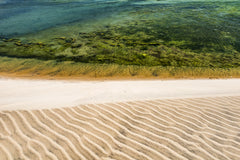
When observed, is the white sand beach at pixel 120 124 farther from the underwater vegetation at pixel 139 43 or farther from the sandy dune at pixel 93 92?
the underwater vegetation at pixel 139 43

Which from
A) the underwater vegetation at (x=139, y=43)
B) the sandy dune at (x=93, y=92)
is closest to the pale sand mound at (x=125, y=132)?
the sandy dune at (x=93, y=92)

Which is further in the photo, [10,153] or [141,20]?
[141,20]

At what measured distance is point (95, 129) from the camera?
329 centimetres

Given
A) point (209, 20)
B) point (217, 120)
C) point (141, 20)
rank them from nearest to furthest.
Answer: point (217, 120), point (209, 20), point (141, 20)

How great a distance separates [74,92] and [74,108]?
1.13 meters

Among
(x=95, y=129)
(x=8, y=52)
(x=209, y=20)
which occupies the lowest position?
(x=95, y=129)

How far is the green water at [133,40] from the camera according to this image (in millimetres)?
8250

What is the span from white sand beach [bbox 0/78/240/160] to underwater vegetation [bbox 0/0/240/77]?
3181mm

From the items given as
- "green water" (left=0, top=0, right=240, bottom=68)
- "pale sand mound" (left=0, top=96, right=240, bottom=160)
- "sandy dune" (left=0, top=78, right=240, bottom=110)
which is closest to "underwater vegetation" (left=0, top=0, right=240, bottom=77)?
"green water" (left=0, top=0, right=240, bottom=68)

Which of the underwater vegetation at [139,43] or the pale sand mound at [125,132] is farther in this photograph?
the underwater vegetation at [139,43]

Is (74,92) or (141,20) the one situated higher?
(141,20)

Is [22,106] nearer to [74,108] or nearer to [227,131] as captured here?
[74,108]

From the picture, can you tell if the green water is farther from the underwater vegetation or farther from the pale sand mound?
the pale sand mound

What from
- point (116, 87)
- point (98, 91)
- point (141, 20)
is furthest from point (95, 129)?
point (141, 20)
